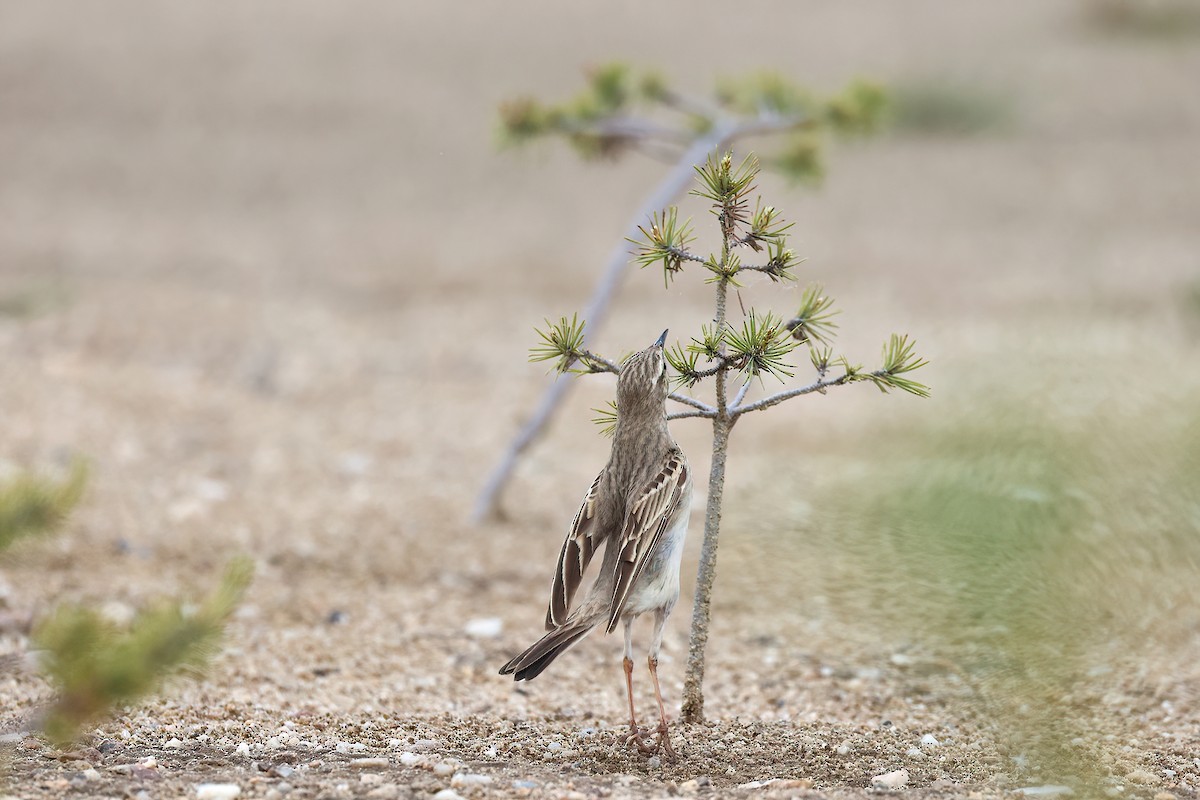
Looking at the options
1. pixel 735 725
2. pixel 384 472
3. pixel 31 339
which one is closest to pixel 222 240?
pixel 31 339

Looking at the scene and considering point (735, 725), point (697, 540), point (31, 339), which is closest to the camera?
point (735, 725)

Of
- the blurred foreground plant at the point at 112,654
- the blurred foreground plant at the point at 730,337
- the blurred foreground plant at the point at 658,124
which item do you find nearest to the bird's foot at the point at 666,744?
the blurred foreground plant at the point at 730,337

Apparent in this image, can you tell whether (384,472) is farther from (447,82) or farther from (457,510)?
(447,82)

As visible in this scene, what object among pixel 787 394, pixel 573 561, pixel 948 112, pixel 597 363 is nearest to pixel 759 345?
pixel 787 394

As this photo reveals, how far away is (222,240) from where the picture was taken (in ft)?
38.6

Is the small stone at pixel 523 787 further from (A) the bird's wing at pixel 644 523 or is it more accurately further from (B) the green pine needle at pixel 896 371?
(B) the green pine needle at pixel 896 371

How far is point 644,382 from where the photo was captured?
11.1 feet

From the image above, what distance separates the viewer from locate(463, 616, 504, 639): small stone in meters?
4.92

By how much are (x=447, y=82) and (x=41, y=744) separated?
39.8ft

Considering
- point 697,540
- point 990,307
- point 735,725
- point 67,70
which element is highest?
point 67,70

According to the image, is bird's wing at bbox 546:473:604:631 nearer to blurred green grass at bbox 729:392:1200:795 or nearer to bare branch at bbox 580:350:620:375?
bare branch at bbox 580:350:620:375

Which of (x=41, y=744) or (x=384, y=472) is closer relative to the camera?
(x=41, y=744)

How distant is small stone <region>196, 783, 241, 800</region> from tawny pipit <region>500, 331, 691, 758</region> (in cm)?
72

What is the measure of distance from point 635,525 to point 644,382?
14.2 inches
